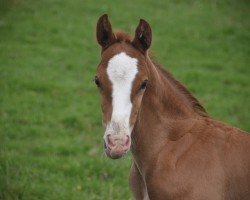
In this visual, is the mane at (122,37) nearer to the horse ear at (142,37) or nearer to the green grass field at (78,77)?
the horse ear at (142,37)

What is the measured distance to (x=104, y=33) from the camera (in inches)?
192

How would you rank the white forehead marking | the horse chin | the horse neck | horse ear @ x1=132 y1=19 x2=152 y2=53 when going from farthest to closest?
the horse neck → horse ear @ x1=132 y1=19 x2=152 y2=53 → the white forehead marking → the horse chin

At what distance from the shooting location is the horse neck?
16.1 feet

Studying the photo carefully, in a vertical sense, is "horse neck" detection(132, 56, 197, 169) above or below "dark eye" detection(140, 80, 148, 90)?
below

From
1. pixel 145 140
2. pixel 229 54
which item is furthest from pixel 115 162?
pixel 229 54

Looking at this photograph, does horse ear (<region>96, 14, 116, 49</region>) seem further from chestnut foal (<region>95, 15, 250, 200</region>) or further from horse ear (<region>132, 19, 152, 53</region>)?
horse ear (<region>132, 19, 152, 53</region>)

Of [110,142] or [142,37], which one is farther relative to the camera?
[142,37]

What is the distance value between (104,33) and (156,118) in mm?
894

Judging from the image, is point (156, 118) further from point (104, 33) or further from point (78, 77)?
point (78, 77)

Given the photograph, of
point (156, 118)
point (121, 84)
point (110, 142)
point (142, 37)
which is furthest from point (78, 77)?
point (110, 142)

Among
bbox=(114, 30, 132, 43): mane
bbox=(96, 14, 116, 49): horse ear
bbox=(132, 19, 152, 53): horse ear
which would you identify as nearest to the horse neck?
bbox=(132, 19, 152, 53): horse ear

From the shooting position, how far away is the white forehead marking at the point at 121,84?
4402 millimetres

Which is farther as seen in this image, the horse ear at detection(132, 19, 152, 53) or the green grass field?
the green grass field

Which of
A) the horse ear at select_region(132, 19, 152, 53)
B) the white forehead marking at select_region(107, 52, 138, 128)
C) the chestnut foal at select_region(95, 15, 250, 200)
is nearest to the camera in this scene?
the white forehead marking at select_region(107, 52, 138, 128)
